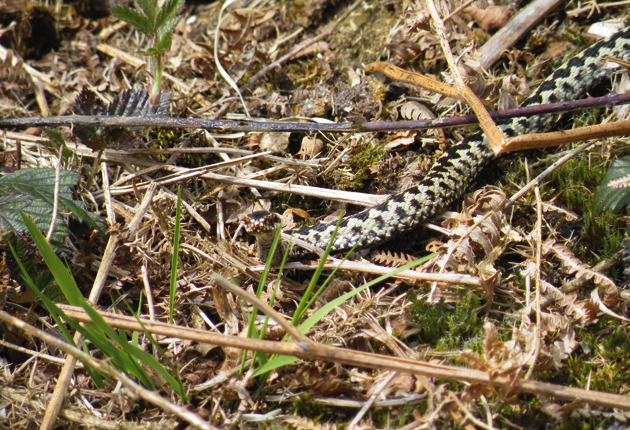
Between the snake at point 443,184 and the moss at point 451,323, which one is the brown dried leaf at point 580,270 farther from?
the snake at point 443,184

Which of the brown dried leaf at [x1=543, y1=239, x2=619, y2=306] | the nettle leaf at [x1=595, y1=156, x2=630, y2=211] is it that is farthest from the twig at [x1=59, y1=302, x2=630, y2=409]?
the nettle leaf at [x1=595, y1=156, x2=630, y2=211]

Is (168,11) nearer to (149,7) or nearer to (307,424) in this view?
(149,7)

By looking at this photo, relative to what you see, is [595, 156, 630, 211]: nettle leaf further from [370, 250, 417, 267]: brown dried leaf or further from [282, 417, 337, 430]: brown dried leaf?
[282, 417, 337, 430]: brown dried leaf

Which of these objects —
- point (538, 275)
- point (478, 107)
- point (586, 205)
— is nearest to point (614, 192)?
point (586, 205)

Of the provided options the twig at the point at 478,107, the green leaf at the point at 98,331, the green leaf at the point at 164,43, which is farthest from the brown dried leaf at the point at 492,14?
the green leaf at the point at 98,331

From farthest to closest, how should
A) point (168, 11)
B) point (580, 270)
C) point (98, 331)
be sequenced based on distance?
point (168, 11) → point (580, 270) → point (98, 331)

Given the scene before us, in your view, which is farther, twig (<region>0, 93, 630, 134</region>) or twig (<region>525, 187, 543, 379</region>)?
twig (<region>0, 93, 630, 134</region>)

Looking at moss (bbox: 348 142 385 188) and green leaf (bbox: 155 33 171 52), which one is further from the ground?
green leaf (bbox: 155 33 171 52)

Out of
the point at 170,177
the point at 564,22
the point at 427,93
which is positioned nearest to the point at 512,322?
the point at 427,93

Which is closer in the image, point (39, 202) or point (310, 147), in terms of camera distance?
point (39, 202)
